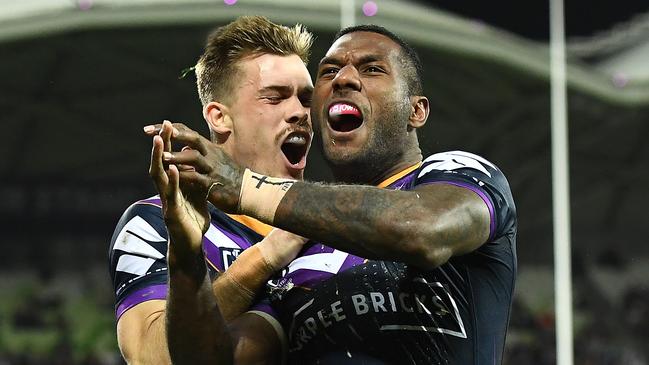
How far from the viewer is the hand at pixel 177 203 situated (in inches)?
75.2

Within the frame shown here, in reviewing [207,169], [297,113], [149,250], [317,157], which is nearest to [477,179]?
[207,169]

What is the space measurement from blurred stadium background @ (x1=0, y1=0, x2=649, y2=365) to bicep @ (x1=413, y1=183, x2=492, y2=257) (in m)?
5.16

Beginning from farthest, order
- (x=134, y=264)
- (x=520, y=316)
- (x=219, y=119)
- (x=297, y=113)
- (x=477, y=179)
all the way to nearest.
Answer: (x=520, y=316), (x=219, y=119), (x=297, y=113), (x=134, y=264), (x=477, y=179)

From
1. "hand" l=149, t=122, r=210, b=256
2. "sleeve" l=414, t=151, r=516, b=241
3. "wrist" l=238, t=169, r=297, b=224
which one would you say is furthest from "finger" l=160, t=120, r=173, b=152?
"sleeve" l=414, t=151, r=516, b=241

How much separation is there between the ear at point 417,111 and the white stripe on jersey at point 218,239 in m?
0.65

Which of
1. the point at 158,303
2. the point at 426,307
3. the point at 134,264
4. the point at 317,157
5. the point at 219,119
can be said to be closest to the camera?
the point at 426,307

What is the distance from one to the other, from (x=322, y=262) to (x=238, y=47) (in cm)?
112

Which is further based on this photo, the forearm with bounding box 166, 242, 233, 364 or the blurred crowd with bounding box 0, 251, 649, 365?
the blurred crowd with bounding box 0, 251, 649, 365

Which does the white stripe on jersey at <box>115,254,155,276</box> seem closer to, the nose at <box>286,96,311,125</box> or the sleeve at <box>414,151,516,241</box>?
the nose at <box>286,96,311,125</box>

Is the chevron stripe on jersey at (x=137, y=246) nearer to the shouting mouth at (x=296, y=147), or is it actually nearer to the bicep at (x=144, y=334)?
the bicep at (x=144, y=334)

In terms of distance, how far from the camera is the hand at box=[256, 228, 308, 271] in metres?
2.43

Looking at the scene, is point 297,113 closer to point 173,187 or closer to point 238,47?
point 238,47

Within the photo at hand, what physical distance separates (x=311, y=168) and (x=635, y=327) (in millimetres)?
2919

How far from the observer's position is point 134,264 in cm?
276
